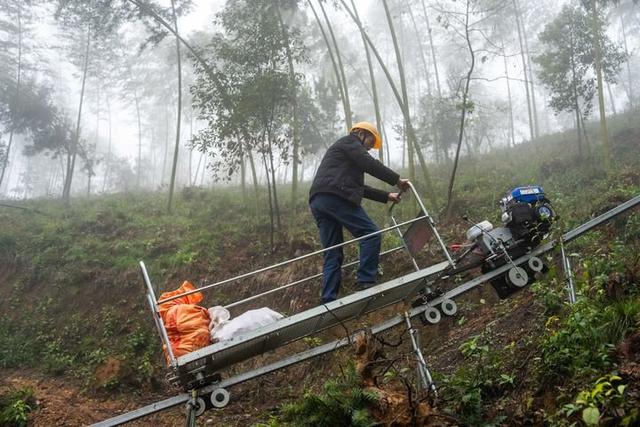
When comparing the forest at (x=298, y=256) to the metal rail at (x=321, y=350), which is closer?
the forest at (x=298, y=256)

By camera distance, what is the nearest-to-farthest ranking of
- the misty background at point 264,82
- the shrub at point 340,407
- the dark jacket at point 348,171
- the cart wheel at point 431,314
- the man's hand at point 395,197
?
the shrub at point 340,407 < the cart wheel at point 431,314 < the dark jacket at point 348,171 < the man's hand at point 395,197 < the misty background at point 264,82

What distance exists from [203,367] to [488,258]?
9.63 feet

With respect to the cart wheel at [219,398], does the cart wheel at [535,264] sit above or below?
above

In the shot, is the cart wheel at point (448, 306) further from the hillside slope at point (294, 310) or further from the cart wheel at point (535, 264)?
the cart wheel at point (535, 264)

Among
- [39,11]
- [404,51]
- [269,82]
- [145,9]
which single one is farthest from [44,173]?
[269,82]

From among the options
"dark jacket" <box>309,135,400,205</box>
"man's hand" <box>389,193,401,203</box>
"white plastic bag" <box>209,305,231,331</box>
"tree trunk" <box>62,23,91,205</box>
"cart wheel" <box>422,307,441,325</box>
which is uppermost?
"tree trunk" <box>62,23,91,205</box>

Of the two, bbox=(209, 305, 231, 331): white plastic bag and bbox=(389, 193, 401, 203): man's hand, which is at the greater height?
bbox=(389, 193, 401, 203): man's hand

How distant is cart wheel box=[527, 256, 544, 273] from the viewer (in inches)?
184

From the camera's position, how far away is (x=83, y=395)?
790 cm

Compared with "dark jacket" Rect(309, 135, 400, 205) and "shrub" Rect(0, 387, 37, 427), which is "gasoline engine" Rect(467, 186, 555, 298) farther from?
"shrub" Rect(0, 387, 37, 427)

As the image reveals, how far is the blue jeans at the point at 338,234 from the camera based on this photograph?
466 cm

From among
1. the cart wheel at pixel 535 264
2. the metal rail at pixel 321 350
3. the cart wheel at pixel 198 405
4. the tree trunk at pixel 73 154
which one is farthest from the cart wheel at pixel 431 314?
the tree trunk at pixel 73 154

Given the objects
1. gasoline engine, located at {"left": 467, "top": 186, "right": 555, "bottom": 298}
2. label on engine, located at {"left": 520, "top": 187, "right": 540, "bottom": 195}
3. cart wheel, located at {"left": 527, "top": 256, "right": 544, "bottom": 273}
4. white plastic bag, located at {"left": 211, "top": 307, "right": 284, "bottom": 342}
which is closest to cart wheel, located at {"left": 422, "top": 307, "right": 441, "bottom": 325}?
gasoline engine, located at {"left": 467, "top": 186, "right": 555, "bottom": 298}

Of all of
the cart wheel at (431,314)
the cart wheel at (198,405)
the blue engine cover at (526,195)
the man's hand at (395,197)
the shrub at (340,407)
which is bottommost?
the cart wheel at (198,405)
